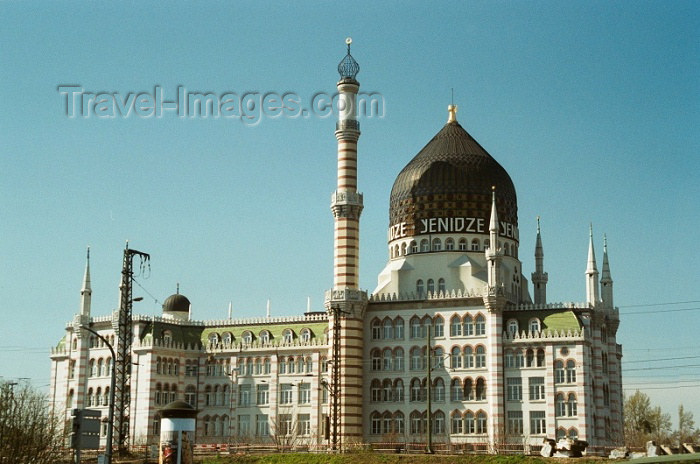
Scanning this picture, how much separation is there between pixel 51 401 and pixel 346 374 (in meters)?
36.7

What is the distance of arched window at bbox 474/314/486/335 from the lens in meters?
102

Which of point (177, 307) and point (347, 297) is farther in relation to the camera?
point (177, 307)

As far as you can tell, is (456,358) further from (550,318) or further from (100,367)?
(100,367)

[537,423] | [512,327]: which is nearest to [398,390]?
[512,327]

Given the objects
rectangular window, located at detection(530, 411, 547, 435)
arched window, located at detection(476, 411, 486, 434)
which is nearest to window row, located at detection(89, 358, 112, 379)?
arched window, located at detection(476, 411, 486, 434)

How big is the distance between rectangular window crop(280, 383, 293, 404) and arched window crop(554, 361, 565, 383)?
28.1 meters

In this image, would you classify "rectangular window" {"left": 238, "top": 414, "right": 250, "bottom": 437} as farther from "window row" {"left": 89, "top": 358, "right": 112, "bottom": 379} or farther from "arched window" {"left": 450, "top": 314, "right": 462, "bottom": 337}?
"arched window" {"left": 450, "top": 314, "right": 462, "bottom": 337}

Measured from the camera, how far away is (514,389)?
99375 mm

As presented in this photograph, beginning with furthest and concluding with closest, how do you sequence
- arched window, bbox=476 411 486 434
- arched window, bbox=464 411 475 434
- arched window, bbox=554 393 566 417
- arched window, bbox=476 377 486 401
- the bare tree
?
arched window, bbox=476 377 486 401 < arched window, bbox=464 411 475 434 < arched window, bbox=476 411 486 434 < arched window, bbox=554 393 566 417 < the bare tree

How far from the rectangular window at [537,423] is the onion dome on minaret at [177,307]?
42.5 m

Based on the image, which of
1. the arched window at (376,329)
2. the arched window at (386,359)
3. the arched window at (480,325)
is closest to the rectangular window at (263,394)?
the arched window at (376,329)

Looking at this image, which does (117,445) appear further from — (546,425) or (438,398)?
(546,425)

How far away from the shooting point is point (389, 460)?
85688 mm

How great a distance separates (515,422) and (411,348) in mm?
12634
